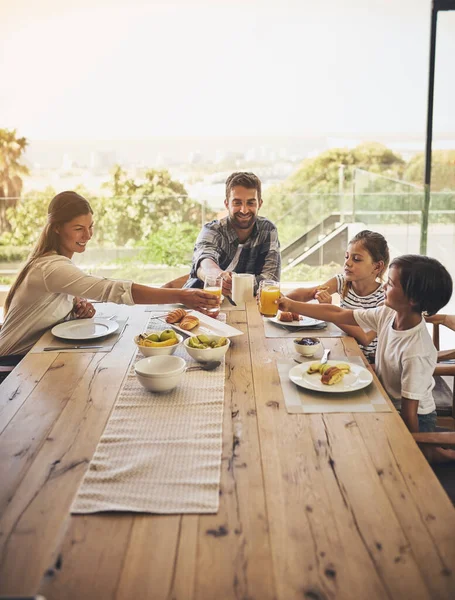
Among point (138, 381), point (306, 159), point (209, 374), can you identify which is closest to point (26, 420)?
point (138, 381)

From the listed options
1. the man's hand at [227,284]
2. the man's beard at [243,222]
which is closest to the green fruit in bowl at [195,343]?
the man's hand at [227,284]

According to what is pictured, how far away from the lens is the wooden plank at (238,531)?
93cm

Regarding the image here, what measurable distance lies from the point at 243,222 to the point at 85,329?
51.1 inches

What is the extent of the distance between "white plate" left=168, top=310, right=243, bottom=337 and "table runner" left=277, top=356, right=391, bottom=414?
0.50 meters

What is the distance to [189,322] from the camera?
2.21 m

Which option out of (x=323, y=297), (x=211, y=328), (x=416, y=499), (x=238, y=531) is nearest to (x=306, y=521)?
(x=238, y=531)

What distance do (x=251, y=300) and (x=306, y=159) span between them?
468cm

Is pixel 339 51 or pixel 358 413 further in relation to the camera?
pixel 339 51

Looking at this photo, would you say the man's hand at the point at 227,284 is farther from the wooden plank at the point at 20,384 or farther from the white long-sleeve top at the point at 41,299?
the wooden plank at the point at 20,384

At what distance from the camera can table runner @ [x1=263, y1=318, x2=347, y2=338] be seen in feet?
7.23

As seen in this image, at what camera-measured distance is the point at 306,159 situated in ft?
23.1

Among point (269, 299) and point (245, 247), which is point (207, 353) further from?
point (245, 247)

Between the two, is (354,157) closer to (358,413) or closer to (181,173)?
(181,173)

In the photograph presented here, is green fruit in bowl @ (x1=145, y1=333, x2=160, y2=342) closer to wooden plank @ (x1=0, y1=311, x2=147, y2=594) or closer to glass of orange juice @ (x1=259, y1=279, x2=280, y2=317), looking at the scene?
wooden plank @ (x1=0, y1=311, x2=147, y2=594)
